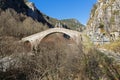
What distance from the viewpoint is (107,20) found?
1118 inches

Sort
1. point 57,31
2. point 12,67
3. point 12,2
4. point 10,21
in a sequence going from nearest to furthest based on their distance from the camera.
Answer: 1. point 12,67
2. point 57,31
3. point 10,21
4. point 12,2

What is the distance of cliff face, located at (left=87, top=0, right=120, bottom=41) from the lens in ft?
88.4

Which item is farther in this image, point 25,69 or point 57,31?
point 57,31

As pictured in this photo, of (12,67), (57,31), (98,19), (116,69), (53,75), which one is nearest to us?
(12,67)

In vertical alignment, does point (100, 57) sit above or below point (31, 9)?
below

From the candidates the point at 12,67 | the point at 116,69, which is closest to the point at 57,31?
the point at 116,69

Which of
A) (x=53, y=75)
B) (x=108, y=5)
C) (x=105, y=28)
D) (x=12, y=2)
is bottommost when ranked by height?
(x=53, y=75)

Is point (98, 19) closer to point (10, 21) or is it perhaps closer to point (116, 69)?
point (116, 69)

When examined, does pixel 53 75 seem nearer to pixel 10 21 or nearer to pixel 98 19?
pixel 98 19

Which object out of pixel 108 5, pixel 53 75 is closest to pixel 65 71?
pixel 53 75

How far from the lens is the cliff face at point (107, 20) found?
88.4 ft

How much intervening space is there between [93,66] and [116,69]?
1327 mm

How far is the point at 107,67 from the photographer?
548 inches

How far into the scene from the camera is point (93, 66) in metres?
14.4
